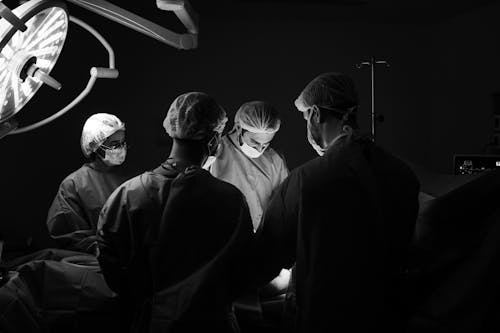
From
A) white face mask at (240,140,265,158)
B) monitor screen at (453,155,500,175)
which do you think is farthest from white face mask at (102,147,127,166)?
monitor screen at (453,155,500,175)

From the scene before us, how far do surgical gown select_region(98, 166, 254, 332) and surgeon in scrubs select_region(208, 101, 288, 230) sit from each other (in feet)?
4.18

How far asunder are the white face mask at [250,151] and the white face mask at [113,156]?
2.38 ft

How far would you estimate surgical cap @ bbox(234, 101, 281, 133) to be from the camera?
117 inches

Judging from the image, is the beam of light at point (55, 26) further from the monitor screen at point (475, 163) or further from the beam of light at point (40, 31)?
the monitor screen at point (475, 163)

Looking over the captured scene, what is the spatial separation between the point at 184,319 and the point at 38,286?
0.73m

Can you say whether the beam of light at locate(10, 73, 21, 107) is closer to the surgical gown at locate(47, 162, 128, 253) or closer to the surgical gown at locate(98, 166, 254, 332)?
the surgical gown at locate(98, 166, 254, 332)

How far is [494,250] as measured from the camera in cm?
158

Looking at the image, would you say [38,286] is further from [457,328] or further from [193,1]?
[193,1]

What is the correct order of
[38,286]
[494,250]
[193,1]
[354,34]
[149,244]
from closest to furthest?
[494,250]
[149,244]
[38,286]
[193,1]
[354,34]

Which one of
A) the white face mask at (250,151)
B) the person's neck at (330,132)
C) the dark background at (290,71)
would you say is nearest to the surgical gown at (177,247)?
the person's neck at (330,132)

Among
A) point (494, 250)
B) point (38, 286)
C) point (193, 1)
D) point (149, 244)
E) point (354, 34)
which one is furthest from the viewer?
point (354, 34)

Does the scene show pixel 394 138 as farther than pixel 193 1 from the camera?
Yes

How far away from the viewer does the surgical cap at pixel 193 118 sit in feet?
5.96

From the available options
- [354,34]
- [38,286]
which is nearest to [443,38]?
[354,34]
